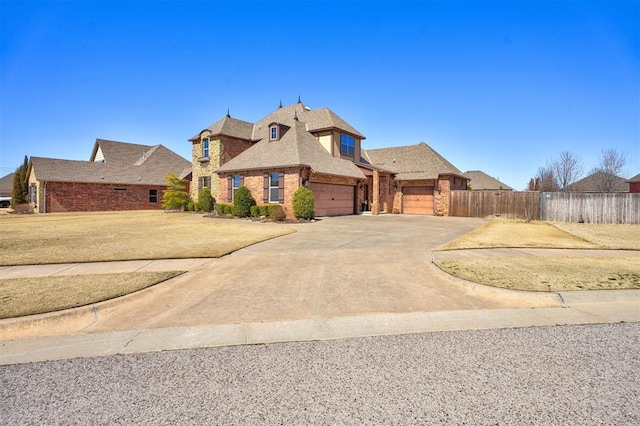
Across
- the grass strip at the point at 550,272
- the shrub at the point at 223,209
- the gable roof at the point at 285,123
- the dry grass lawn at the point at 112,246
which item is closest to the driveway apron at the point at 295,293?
the grass strip at the point at 550,272

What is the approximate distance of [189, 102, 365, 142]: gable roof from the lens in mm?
28094

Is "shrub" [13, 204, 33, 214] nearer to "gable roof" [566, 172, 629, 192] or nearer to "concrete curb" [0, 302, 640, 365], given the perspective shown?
"concrete curb" [0, 302, 640, 365]

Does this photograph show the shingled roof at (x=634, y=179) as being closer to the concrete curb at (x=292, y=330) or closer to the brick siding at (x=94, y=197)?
the concrete curb at (x=292, y=330)

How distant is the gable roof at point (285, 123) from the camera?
2809 centimetres

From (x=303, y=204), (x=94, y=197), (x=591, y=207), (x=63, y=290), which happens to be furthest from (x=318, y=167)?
(x=94, y=197)

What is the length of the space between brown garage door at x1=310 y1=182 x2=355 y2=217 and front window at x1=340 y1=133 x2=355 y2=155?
3580 millimetres

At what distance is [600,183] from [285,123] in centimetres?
4161

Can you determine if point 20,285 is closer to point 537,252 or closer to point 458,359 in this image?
point 458,359

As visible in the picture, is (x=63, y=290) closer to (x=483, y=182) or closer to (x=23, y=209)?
(x=23, y=209)

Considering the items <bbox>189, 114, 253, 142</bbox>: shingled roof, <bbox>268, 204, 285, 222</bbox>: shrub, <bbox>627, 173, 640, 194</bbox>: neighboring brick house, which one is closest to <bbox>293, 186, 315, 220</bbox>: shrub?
<bbox>268, 204, 285, 222</bbox>: shrub

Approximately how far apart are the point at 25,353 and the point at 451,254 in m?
9.41

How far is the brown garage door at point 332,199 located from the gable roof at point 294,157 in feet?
4.20

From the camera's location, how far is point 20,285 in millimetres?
6438

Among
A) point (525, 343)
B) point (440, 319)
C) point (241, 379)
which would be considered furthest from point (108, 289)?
point (525, 343)
